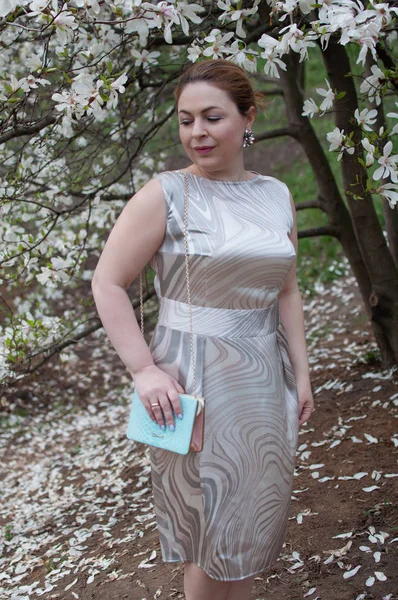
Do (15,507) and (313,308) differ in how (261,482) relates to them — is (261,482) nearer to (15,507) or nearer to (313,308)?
(15,507)

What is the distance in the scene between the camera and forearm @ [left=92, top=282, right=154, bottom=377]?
1.89 meters

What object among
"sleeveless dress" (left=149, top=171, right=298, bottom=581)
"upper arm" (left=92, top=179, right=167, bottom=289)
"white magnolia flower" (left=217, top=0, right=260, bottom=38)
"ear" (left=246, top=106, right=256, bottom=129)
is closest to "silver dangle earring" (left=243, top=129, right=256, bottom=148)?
"ear" (left=246, top=106, right=256, bottom=129)

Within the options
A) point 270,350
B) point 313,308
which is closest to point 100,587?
point 270,350

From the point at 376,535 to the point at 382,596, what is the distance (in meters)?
0.37

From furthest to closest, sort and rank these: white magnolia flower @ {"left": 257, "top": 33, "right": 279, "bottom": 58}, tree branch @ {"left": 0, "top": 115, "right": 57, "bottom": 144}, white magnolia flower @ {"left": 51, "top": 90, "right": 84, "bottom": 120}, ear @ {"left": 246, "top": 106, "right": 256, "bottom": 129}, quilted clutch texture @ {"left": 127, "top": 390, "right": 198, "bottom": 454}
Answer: tree branch @ {"left": 0, "top": 115, "right": 57, "bottom": 144}, white magnolia flower @ {"left": 51, "top": 90, "right": 84, "bottom": 120}, white magnolia flower @ {"left": 257, "top": 33, "right": 279, "bottom": 58}, ear @ {"left": 246, "top": 106, "right": 256, "bottom": 129}, quilted clutch texture @ {"left": 127, "top": 390, "right": 198, "bottom": 454}

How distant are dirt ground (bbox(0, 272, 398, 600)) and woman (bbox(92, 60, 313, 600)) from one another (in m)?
0.85

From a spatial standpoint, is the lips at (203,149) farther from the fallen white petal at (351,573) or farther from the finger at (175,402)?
the fallen white petal at (351,573)

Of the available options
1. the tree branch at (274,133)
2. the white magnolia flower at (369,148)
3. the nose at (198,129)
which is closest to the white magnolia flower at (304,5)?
the white magnolia flower at (369,148)

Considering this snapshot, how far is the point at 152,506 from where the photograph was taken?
378 cm

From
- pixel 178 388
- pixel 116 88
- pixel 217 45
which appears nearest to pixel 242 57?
pixel 217 45

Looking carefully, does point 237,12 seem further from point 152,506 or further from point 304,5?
point 152,506

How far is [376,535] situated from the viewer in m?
2.92

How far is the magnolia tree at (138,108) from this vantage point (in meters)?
2.37

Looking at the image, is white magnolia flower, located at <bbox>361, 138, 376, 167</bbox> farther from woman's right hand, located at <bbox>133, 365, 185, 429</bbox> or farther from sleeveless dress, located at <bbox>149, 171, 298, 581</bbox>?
woman's right hand, located at <bbox>133, 365, 185, 429</bbox>
